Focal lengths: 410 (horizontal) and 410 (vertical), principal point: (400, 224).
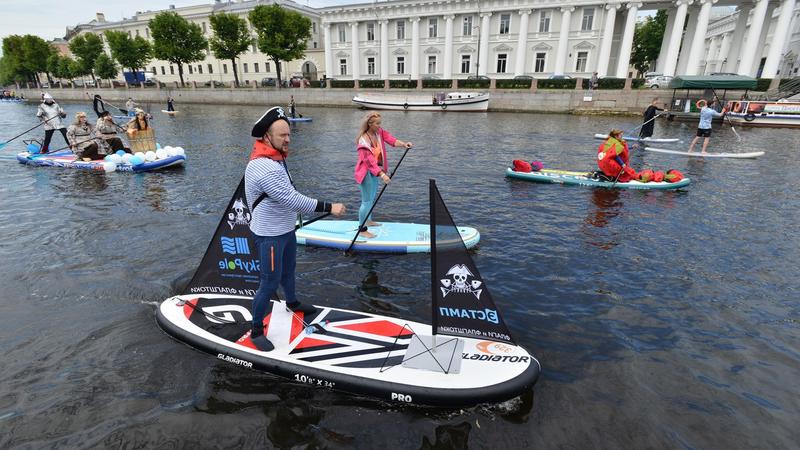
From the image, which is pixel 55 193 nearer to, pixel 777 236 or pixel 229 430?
pixel 229 430

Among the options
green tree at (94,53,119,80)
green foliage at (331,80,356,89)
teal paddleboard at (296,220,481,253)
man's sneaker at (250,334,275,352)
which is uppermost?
green tree at (94,53,119,80)

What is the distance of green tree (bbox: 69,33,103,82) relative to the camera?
85062 millimetres

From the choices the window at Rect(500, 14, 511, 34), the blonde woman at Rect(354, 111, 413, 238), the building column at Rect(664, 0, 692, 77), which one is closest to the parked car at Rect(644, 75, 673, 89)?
the building column at Rect(664, 0, 692, 77)

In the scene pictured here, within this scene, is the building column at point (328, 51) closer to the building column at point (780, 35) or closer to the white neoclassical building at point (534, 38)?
the white neoclassical building at point (534, 38)

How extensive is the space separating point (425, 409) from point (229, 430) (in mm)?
2286

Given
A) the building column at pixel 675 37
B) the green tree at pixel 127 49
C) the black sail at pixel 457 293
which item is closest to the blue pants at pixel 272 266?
the black sail at pixel 457 293

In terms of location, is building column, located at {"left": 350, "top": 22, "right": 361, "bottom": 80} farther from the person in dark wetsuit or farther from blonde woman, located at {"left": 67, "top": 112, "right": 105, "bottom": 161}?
blonde woman, located at {"left": 67, "top": 112, "right": 105, "bottom": 161}

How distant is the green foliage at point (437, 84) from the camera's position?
5259 cm

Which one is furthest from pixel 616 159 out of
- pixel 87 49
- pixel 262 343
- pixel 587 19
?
pixel 87 49

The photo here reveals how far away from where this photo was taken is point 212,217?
12.0 meters

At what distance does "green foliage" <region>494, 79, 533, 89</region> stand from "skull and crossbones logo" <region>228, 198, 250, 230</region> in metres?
48.0

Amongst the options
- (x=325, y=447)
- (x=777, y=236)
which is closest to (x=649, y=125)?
(x=777, y=236)

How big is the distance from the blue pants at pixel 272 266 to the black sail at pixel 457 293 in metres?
1.89

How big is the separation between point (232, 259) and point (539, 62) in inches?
2629
